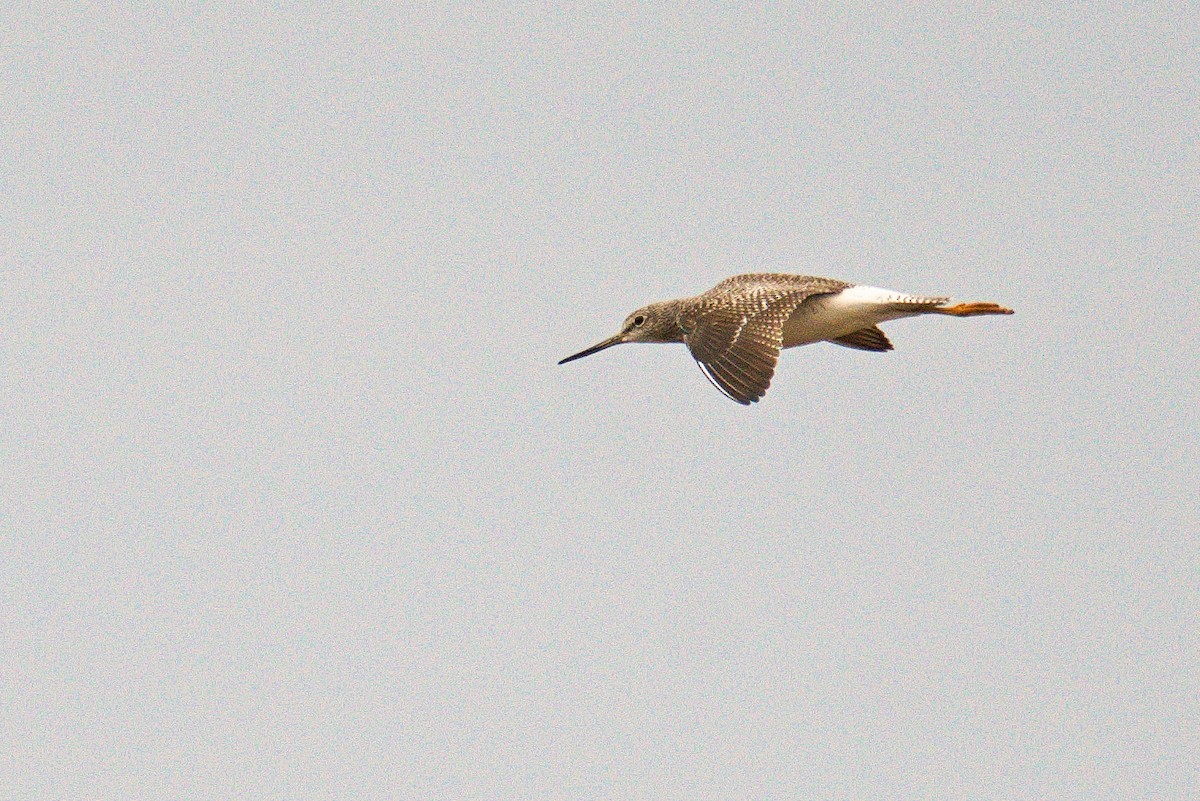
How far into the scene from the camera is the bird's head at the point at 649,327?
80.3 ft

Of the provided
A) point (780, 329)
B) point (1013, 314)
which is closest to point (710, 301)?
point (780, 329)

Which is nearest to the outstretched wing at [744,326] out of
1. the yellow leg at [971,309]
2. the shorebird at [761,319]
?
the shorebird at [761,319]

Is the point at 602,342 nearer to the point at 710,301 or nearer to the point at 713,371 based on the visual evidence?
the point at 710,301

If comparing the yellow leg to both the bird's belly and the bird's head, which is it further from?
the bird's head

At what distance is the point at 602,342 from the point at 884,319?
387 cm

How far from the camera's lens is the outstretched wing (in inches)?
819

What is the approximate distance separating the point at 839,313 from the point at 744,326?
5.63 feet

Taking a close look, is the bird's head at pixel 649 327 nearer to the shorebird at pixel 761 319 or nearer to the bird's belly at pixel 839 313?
the shorebird at pixel 761 319

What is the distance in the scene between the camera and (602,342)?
2523cm

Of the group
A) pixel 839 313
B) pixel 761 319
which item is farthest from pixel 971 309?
pixel 761 319

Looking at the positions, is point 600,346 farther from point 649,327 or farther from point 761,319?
point 761,319

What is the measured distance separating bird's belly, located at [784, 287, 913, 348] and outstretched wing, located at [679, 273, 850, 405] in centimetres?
19

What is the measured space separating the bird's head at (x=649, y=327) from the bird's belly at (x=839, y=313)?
1.63m

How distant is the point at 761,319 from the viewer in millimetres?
22250
